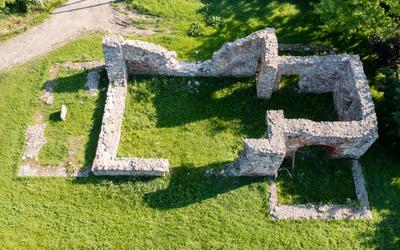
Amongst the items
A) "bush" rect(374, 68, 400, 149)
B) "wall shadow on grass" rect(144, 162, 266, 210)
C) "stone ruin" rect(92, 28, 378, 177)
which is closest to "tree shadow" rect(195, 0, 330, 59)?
"stone ruin" rect(92, 28, 378, 177)

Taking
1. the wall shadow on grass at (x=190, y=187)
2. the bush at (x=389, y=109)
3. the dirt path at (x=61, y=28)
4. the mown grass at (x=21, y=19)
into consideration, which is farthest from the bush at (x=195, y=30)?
the bush at (x=389, y=109)

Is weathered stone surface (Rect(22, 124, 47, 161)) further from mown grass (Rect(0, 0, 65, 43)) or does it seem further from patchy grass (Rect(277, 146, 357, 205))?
patchy grass (Rect(277, 146, 357, 205))

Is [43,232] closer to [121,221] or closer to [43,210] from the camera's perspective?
[43,210]

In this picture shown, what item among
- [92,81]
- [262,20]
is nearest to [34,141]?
[92,81]

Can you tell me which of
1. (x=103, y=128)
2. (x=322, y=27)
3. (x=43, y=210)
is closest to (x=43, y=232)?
(x=43, y=210)

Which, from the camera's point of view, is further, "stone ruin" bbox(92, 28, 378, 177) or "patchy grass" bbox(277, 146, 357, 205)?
"patchy grass" bbox(277, 146, 357, 205)

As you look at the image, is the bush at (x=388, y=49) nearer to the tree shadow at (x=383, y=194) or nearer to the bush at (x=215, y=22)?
the tree shadow at (x=383, y=194)
